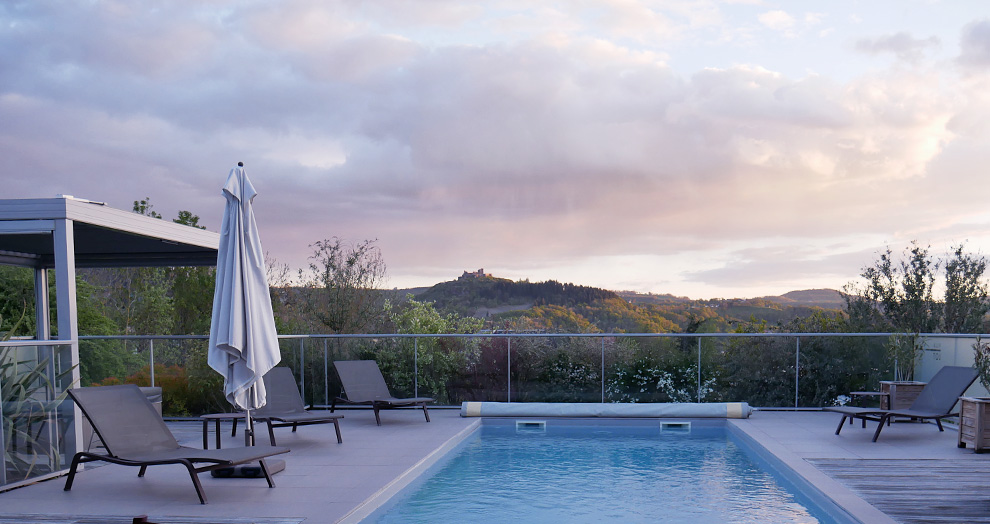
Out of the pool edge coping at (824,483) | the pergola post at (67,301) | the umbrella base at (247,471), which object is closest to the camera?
A: the pool edge coping at (824,483)

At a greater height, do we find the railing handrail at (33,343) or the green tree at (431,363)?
the railing handrail at (33,343)

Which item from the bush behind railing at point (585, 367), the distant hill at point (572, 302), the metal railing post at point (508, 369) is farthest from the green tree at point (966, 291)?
the metal railing post at point (508, 369)

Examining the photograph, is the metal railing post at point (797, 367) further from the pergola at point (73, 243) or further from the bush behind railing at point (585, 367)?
the pergola at point (73, 243)

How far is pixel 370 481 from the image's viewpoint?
19.0 ft

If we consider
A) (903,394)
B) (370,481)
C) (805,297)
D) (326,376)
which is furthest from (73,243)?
(805,297)

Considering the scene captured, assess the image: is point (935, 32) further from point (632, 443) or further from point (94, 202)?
point (94, 202)

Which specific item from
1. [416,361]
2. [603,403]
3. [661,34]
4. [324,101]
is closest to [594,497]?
[603,403]

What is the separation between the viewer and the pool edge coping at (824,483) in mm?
4676

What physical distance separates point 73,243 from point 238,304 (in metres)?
1.98

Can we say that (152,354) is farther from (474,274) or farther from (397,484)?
(474,274)

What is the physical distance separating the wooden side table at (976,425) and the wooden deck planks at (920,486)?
0.48 meters

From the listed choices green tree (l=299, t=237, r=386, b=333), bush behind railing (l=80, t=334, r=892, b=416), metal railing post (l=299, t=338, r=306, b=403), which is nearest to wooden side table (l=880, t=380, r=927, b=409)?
bush behind railing (l=80, t=334, r=892, b=416)

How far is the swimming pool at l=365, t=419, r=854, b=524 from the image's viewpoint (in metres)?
5.38

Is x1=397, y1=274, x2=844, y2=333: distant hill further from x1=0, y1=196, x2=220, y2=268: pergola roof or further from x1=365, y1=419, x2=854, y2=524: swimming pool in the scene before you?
x1=365, y1=419, x2=854, y2=524: swimming pool
